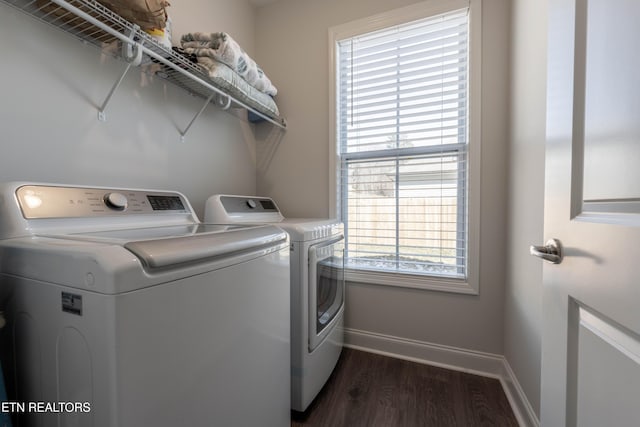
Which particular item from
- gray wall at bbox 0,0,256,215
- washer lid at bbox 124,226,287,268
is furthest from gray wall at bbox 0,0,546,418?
washer lid at bbox 124,226,287,268

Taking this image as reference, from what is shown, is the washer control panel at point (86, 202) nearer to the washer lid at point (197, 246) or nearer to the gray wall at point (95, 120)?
the gray wall at point (95, 120)

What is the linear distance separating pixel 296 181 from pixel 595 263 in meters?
1.82

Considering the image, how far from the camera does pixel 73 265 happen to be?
542 mm

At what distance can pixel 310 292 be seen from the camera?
1323mm

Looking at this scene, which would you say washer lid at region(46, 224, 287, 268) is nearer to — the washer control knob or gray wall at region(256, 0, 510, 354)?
the washer control knob

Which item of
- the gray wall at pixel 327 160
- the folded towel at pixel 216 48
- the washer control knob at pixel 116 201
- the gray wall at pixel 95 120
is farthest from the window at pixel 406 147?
the washer control knob at pixel 116 201

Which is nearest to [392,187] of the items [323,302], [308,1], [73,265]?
[323,302]

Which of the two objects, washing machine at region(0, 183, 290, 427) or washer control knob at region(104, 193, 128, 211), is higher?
washer control knob at region(104, 193, 128, 211)

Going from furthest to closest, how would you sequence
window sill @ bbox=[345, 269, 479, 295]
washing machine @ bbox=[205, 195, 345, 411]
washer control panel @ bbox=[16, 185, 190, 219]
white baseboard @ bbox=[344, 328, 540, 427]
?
window sill @ bbox=[345, 269, 479, 295] → white baseboard @ bbox=[344, 328, 540, 427] → washing machine @ bbox=[205, 195, 345, 411] → washer control panel @ bbox=[16, 185, 190, 219]

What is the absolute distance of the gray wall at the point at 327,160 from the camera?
1605 mm

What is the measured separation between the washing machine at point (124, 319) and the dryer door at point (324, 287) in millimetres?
404

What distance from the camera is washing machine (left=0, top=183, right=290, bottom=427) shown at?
0.52 meters

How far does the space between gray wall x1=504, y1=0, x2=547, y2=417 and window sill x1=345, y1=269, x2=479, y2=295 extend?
24 centimetres

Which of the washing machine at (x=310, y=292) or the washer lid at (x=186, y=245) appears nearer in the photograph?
the washer lid at (x=186, y=245)
